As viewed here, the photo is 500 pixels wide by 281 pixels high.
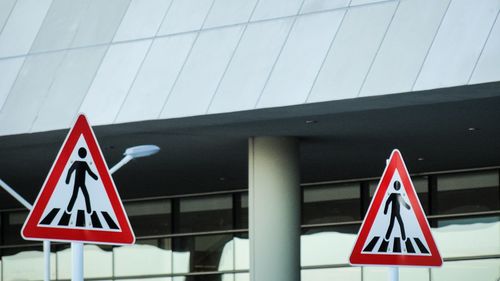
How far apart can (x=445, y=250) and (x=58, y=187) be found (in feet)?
64.1

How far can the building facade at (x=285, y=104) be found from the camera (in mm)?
17094

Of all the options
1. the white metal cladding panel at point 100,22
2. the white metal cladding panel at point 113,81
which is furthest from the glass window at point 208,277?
the white metal cladding panel at point 100,22

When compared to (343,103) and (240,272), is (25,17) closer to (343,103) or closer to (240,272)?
(343,103)

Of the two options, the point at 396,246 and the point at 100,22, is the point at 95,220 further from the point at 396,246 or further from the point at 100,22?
the point at 100,22

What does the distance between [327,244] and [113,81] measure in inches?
369

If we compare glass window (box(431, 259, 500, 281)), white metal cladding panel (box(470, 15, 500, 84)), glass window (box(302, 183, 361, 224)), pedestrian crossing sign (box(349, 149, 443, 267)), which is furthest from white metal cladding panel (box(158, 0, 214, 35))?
pedestrian crossing sign (box(349, 149, 443, 267))

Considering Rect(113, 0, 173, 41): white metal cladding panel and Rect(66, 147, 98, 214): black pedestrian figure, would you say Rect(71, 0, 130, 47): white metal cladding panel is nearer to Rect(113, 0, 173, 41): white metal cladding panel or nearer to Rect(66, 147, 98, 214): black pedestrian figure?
Rect(113, 0, 173, 41): white metal cladding panel

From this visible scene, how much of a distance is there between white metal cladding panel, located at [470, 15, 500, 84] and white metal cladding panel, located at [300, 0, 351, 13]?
249 centimetres

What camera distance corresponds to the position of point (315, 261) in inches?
1089

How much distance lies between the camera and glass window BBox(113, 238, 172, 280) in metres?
30.5

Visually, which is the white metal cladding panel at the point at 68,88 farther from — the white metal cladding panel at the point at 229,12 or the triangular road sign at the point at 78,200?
the triangular road sign at the point at 78,200

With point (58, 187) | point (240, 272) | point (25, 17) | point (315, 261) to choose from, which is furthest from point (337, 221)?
point (58, 187)

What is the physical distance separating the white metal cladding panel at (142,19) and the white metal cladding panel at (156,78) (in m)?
0.36

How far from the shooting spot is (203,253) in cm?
2969
